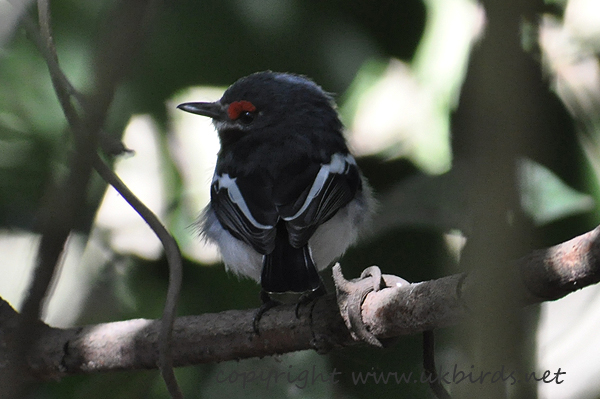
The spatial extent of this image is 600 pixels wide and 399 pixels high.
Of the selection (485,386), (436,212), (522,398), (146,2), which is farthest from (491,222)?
(436,212)

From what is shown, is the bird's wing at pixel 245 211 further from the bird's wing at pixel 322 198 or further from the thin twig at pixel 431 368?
the thin twig at pixel 431 368

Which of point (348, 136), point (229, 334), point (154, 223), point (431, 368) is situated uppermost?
point (154, 223)

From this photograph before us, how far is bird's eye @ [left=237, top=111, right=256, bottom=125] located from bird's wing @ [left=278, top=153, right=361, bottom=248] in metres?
0.51

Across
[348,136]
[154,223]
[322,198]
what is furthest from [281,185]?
[154,223]

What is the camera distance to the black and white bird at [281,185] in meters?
2.40

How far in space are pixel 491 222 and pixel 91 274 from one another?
2.51 meters

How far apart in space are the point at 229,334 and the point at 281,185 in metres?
0.69

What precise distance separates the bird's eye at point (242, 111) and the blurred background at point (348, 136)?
0.14 metres

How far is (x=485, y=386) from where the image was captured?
2.01ft

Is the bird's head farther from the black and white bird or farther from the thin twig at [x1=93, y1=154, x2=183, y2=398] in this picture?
the thin twig at [x1=93, y1=154, x2=183, y2=398]

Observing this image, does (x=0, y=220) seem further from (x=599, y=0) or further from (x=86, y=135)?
(x=599, y=0)

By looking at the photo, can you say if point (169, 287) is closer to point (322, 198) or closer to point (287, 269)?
point (287, 269)

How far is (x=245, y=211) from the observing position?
2.54m

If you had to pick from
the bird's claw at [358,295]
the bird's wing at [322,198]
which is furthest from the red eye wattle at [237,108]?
the bird's claw at [358,295]
